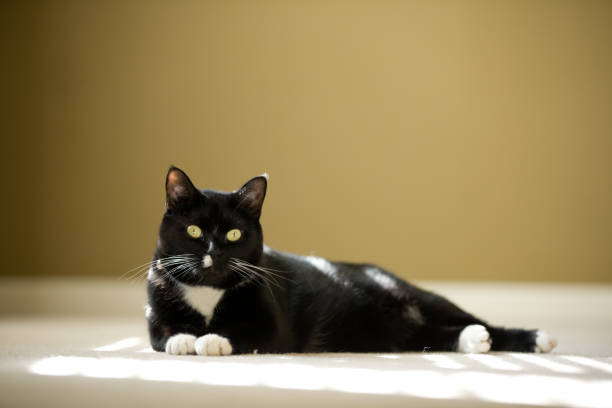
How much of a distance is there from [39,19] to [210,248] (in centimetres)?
232

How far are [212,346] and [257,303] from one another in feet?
0.53

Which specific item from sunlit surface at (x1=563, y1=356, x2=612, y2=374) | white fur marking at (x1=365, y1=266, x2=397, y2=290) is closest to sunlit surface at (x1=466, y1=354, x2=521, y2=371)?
sunlit surface at (x1=563, y1=356, x2=612, y2=374)

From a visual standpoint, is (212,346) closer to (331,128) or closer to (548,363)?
(548,363)

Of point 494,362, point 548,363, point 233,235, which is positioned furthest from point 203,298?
point 548,363

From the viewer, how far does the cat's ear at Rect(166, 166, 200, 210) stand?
1.36 m

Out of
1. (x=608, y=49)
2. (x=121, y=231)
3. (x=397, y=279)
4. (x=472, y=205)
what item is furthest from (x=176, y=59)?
(x=608, y=49)

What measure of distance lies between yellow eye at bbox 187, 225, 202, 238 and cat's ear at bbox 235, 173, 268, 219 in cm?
13

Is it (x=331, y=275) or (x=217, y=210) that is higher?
(x=217, y=210)

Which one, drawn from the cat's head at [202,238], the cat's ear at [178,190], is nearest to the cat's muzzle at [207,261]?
the cat's head at [202,238]

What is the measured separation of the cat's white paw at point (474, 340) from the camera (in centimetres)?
146

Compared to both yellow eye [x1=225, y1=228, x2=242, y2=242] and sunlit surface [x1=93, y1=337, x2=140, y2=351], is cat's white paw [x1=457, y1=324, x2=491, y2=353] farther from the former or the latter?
sunlit surface [x1=93, y1=337, x2=140, y2=351]

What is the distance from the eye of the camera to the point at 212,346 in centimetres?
124

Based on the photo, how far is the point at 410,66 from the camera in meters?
2.99

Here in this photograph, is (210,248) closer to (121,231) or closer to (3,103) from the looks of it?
(121,231)
